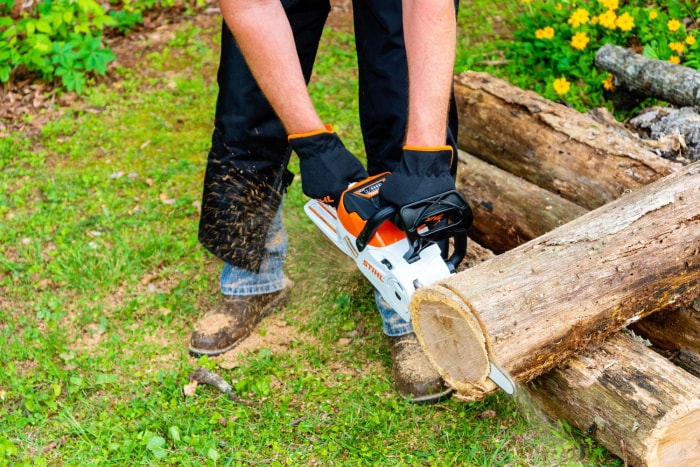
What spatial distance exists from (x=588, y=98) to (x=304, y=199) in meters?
1.73

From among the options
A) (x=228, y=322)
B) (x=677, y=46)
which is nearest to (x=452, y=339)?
(x=228, y=322)

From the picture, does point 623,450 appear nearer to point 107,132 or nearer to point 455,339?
point 455,339

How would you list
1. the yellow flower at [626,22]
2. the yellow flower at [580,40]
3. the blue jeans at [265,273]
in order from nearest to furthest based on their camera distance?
the blue jeans at [265,273]
the yellow flower at [626,22]
the yellow flower at [580,40]

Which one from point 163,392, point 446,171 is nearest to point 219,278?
point 163,392

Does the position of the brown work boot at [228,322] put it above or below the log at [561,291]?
below

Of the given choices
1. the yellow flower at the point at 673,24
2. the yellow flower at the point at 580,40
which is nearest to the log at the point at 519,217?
the yellow flower at the point at 580,40

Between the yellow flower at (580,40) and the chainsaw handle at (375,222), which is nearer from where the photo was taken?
the chainsaw handle at (375,222)

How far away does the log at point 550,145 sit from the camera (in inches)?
116

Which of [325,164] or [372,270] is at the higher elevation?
[325,164]

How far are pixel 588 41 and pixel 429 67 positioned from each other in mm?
2465

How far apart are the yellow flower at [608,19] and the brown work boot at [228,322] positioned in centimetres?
249

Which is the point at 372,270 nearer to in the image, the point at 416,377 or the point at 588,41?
the point at 416,377

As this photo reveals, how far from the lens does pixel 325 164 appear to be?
7.72 ft

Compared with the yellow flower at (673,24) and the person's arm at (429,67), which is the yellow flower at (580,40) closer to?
the yellow flower at (673,24)
